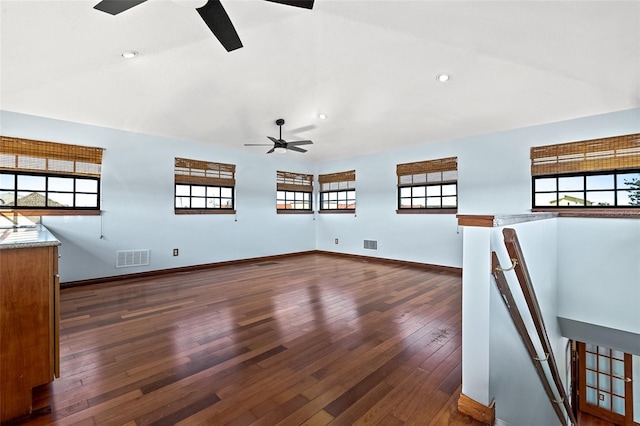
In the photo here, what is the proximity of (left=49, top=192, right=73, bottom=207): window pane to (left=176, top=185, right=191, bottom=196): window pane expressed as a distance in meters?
1.59

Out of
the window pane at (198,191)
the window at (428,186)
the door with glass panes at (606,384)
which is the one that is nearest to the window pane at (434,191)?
the window at (428,186)

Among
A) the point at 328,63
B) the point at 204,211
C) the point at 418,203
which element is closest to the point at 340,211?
the point at 418,203

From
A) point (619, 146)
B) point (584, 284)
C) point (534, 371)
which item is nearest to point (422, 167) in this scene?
point (619, 146)

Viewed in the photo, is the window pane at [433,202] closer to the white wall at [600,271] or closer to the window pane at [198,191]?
the white wall at [600,271]

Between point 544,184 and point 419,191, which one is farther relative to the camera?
point 419,191

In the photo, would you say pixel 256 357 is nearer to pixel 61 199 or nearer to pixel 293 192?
pixel 61 199

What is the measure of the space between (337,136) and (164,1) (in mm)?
3783

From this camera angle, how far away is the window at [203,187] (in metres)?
5.61

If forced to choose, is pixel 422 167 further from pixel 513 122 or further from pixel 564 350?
pixel 564 350

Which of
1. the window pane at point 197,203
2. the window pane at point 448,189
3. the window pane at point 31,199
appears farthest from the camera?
the window pane at point 197,203

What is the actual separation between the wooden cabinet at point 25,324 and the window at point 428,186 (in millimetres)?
5705

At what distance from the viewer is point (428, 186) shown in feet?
19.7

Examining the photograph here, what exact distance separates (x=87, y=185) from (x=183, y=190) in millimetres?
1489

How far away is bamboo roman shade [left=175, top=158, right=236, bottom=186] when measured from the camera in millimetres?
5574
